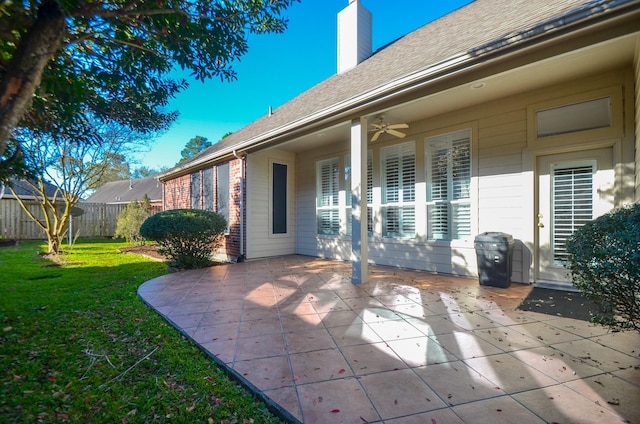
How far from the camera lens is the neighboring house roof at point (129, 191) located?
22.0 m

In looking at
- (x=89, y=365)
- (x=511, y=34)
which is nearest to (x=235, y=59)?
(x=511, y=34)

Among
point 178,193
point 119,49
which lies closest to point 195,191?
point 178,193

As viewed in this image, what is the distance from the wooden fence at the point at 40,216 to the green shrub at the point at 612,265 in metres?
14.2

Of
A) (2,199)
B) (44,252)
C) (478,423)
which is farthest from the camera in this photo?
(2,199)

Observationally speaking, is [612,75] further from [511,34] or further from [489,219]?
[489,219]

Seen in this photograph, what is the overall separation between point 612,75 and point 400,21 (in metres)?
6.18

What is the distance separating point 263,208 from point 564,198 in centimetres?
628

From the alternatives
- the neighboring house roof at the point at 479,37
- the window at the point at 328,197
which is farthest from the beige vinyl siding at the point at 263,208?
the neighboring house roof at the point at 479,37

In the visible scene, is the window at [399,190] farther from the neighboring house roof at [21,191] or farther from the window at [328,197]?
the neighboring house roof at [21,191]

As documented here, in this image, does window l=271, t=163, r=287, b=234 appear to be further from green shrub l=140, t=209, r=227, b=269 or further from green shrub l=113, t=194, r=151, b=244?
green shrub l=113, t=194, r=151, b=244

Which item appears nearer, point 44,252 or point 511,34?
point 511,34

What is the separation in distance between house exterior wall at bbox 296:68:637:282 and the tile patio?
3.32 feet

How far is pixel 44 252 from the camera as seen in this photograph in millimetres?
9195

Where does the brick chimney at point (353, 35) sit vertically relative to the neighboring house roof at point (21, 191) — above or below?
above
